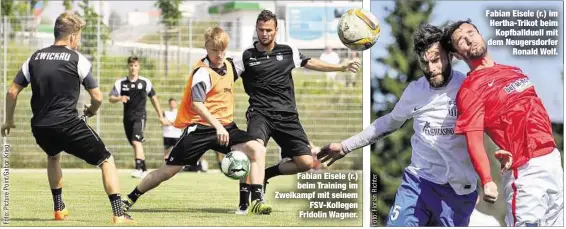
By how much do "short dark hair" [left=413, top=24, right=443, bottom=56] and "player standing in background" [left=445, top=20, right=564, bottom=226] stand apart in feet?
1.15

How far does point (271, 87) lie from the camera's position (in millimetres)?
11125

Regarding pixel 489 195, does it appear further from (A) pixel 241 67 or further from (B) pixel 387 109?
(B) pixel 387 109

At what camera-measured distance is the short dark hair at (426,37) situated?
7.84 metres


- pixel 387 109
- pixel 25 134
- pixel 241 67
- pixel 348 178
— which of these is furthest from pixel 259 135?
pixel 25 134

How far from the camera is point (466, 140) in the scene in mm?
7441

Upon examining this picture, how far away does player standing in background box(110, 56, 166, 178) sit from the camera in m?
16.2

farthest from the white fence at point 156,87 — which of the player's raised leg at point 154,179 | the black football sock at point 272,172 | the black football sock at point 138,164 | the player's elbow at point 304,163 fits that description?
the player's raised leg at point 154,179

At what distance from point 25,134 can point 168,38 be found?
3.13 metres

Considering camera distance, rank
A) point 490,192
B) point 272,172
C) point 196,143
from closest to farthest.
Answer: point 490,192 < point 196,143 < point 272,172

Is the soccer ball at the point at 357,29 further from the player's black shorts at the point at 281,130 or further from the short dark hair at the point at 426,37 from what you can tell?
the short dark hair at the point at 426,37

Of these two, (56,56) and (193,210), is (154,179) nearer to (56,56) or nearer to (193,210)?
(193,210)

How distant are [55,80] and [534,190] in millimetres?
4057

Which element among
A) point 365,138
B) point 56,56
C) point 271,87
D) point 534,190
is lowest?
point 534,190

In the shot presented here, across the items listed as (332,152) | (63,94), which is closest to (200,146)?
(63,94)
